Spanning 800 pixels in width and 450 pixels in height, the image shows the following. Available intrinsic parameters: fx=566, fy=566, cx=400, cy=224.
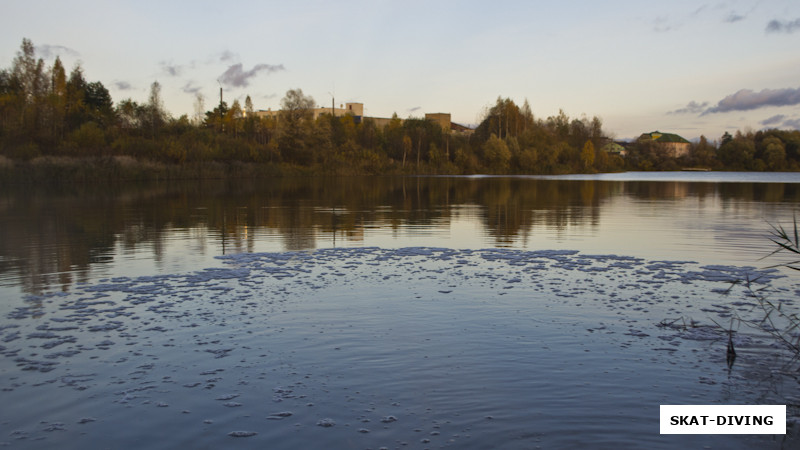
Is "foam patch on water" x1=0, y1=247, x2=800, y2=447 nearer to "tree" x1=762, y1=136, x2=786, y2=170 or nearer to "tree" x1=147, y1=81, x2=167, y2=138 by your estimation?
"tree" x1=147, y1=81, x2=167, y2=138

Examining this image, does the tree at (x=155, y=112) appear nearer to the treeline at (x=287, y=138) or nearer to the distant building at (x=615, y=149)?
the treeline at (x=287, y=138)

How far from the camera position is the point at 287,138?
89.4 m

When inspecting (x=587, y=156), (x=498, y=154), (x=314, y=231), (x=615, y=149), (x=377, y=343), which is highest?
(x=615, y=149)

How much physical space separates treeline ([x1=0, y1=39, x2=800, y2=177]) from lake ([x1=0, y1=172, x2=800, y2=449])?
54.8 meters

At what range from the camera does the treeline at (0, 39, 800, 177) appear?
221 ft

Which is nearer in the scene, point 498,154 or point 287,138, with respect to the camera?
point 287,138

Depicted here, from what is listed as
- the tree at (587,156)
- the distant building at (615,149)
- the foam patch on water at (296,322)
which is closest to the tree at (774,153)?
the distant building at (615,149)

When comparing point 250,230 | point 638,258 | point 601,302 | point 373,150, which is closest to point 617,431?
point 601,302

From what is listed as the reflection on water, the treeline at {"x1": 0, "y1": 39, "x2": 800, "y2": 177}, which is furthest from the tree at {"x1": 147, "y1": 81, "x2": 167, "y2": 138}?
the reflection on water

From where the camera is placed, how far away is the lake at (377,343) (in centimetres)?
523

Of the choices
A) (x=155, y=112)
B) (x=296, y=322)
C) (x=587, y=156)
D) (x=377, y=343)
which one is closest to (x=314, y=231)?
(x=296, y=322)

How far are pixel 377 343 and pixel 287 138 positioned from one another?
3354 inches

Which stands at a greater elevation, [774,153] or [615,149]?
[615,149]

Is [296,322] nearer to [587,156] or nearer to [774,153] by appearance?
[587,156]
